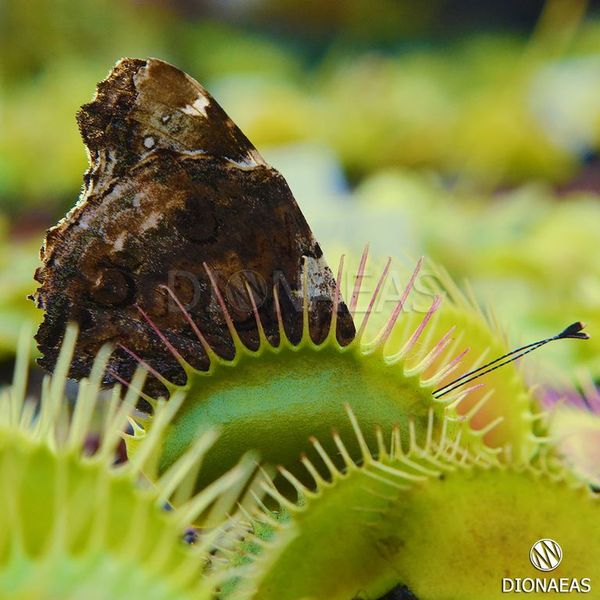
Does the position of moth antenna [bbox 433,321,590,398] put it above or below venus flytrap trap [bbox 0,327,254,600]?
above

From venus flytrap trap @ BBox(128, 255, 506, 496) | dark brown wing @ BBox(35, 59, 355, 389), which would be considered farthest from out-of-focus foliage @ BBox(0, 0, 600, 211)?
venus flytrap trap @ BBox(128, 255, 506, 496)

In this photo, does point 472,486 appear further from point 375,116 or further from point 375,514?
point 375,116

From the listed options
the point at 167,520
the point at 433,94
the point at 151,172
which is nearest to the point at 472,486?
the point at 167,520

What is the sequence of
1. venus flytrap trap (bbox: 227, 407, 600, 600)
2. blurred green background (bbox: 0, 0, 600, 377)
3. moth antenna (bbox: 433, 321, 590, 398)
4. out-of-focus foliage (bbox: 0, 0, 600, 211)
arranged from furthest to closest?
out-of-focus foliage (bbox: 0, 0, 600, 211) → blurred green background (bbox: 0, 0, 600, 377) → moth antenna (bbox: 433, 321, 590, 398) → venus flytrap trap (bbox: 227, 407, 600, 600)

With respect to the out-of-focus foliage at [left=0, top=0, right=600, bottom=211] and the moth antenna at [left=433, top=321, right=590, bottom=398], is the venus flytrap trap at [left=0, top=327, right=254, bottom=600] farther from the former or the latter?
the out-of-focus foliage at [left=0, top=0, right=600, bottom=211]

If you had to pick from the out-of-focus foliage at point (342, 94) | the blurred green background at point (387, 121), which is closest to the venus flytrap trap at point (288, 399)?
the blurred green background at point (387, 121)

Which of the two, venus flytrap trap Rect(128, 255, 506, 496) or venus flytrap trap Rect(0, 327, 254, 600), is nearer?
venus flytrap trap Rect(0, 327, 254, 600)

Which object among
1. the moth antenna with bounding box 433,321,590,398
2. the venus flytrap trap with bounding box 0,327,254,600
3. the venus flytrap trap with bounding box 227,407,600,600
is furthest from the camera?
the moth antenna with bounding box 433,321,590,398
